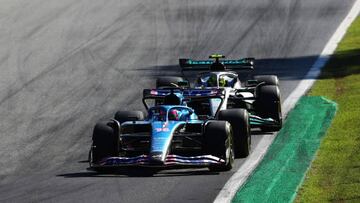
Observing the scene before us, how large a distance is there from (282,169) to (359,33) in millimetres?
20339

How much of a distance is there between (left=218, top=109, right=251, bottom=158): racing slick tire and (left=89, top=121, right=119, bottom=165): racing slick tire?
2.13 metres

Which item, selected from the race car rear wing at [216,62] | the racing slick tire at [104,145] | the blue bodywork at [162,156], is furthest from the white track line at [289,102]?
the racing slick tire at [104,145]

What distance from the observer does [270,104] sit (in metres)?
20.4

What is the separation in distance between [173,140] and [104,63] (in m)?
14.1

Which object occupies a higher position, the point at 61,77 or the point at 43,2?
the point at 43,2

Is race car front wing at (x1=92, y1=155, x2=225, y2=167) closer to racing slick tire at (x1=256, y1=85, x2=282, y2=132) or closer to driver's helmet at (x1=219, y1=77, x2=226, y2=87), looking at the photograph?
racing slick tire at (x1=256, y1=85, x2=282, y2=132)

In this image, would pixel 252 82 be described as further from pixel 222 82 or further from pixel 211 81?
pixel 211 81

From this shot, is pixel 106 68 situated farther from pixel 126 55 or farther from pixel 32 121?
pixel 32 121

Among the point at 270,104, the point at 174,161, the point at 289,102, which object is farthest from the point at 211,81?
the point at 174,161

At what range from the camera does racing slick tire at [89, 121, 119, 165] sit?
16.6m

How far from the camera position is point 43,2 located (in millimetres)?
40812

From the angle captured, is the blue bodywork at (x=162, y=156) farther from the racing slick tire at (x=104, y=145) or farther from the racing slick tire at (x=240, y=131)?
the racing slick tire at (x=240, y=131)

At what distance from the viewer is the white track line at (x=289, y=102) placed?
14.0 meters

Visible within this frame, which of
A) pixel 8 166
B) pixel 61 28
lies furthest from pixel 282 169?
pixel 61 28
